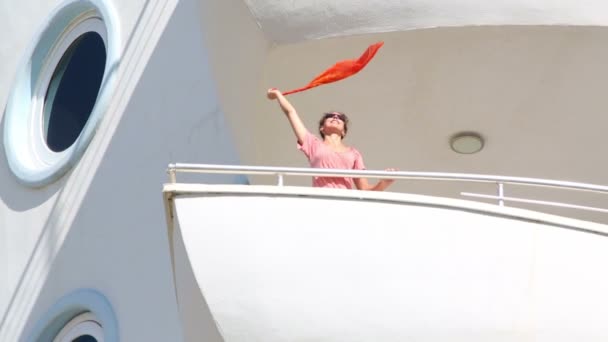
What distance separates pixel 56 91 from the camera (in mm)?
16078

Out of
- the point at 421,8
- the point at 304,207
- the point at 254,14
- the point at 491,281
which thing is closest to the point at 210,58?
the point at 254,14

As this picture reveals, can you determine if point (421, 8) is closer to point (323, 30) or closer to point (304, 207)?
point (323, 30)

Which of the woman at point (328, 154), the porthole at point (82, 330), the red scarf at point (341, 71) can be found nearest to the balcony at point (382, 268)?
the woman at point (328, 154)

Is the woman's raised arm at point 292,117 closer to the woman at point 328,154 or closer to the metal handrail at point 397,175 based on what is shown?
the woman at point 328,154

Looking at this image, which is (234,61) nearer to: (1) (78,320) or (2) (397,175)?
(2) (397,175)

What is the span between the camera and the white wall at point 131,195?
43.2 feet

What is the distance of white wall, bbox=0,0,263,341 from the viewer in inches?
519

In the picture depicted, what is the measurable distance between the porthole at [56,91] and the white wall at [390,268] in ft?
15.7

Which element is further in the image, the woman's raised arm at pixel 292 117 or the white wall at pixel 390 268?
the woman's raised arm at pixel 292 117

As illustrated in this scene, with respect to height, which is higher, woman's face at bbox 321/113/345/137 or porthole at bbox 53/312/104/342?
woman's face at bbox 321/113/345/137

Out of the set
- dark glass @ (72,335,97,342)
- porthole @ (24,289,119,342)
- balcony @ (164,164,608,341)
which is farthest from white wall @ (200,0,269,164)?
balcony @ (164,164,608,341)

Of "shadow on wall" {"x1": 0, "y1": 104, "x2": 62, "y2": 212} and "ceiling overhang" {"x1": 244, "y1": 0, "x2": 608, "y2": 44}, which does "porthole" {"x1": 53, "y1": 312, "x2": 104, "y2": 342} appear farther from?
"ceiling overhang" {"x1": 244, "y1": 0, "x2": 608, "y2": 44}

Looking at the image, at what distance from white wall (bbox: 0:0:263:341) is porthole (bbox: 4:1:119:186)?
398 mm

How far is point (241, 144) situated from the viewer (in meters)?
12.9
